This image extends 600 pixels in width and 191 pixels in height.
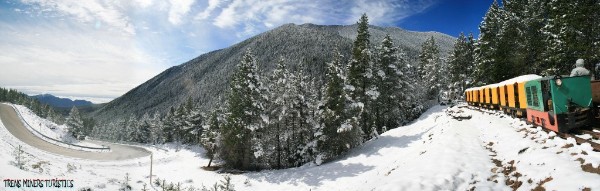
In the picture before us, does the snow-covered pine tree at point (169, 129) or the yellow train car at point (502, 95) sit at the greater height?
the yellow train car at point (502, 95)

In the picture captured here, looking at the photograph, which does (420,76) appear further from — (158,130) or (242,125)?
(158,130)

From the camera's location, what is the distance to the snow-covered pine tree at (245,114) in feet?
117

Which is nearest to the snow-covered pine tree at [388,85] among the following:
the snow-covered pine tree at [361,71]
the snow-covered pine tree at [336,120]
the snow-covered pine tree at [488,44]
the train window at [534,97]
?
the snow-covered pine tree at [361,71]

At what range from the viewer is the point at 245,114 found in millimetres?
35688

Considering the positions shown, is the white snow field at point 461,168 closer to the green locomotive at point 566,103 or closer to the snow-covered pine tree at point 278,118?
the green locomotive at point 566,103

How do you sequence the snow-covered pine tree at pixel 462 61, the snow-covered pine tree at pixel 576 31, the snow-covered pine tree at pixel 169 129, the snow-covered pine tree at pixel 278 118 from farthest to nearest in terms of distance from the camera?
1. the snow-covered pine tree at pixel 169 129
2. the snow-covered pine tree at pixel 462 61
3. the snow-covered pine tree at pixel 278 118
4. the snow-covered pine tree at pixel 576 31

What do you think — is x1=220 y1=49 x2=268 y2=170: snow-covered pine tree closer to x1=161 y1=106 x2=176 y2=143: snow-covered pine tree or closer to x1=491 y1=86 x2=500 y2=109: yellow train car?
x1=491 y1=86 x2=500 y2=109: yellow train car

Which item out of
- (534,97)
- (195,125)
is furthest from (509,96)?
(195,125)

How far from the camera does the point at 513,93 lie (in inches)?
950

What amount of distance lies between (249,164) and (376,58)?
1931 cm

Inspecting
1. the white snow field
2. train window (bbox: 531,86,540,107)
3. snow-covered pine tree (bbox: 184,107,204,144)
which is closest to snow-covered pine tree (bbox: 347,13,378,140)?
the white snow field

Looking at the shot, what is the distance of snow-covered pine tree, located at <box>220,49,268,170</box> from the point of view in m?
35.8

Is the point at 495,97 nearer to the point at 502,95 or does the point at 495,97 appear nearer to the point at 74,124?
the point at 502,95

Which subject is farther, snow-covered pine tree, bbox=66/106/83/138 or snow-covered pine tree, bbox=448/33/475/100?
snow-covered pine tree, bbox=66/106/83/138
